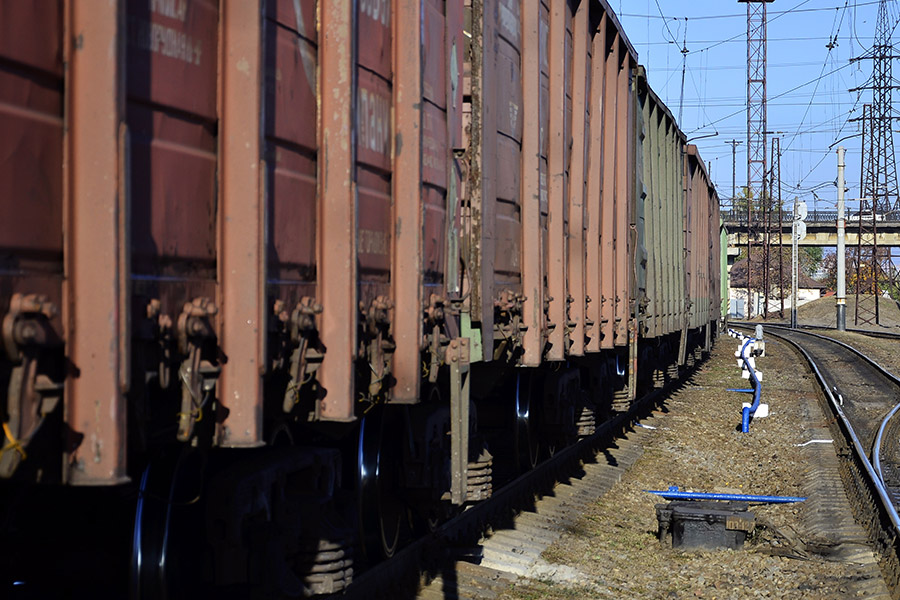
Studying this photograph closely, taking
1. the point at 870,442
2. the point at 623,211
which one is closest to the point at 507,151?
the point at 623,211

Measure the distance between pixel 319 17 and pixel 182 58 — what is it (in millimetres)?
1158

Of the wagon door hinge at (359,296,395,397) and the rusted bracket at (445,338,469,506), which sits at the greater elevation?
the wagon door hinge at (359,296,395,397)

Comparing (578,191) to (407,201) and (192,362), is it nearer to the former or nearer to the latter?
(407,201)

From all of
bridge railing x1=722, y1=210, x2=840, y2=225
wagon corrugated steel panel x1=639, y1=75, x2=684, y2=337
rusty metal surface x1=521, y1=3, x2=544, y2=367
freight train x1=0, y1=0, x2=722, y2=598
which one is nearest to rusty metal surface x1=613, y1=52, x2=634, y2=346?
wagon corrugated steel panel x1=639, y1=75, x2=684, y2=337

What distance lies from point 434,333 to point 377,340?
858 millimetres

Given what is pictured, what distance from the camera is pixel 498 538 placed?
8594 millimetres

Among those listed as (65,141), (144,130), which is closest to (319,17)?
(144,130)

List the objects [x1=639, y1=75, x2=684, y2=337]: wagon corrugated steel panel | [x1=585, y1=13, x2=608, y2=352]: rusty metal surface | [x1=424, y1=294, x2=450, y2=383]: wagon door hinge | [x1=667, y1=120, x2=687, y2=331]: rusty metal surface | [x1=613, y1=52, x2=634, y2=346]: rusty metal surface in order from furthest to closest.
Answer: [x1=667, y1=120, x2=687, y2=331]: rusty metal surface < [x1=639, y1=75, x2=684, y2=337]: wagon corrugated steel panel < [x1=613, y1=52, x2=634, y2=346]: rusty metal surface < [x1=585, y1=13, x2=608, y2=352]: rusty metal surface < [x1=424, y1=294, x2=450, y2=383]: wagon door hinge

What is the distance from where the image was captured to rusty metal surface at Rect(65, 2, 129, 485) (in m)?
3.09

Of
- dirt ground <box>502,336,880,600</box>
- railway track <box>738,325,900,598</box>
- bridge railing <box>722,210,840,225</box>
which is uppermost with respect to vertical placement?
bridge railing <box>722,210,840,225</box>

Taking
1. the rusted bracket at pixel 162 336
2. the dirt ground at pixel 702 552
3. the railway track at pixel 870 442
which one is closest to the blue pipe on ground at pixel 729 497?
the dirt ground at pixel 702 552

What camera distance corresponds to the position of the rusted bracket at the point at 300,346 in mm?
4367

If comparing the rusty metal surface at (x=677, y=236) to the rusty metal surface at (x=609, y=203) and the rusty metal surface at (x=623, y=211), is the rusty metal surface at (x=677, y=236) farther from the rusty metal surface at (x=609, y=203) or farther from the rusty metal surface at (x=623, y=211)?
the rusty metal surface at (x=609, y=203)

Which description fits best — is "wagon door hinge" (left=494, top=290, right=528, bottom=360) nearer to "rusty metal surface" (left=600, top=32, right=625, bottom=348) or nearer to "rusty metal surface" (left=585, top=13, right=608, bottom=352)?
"rusty metal surface" (left=585, top=13, right=608, bottom=352)
